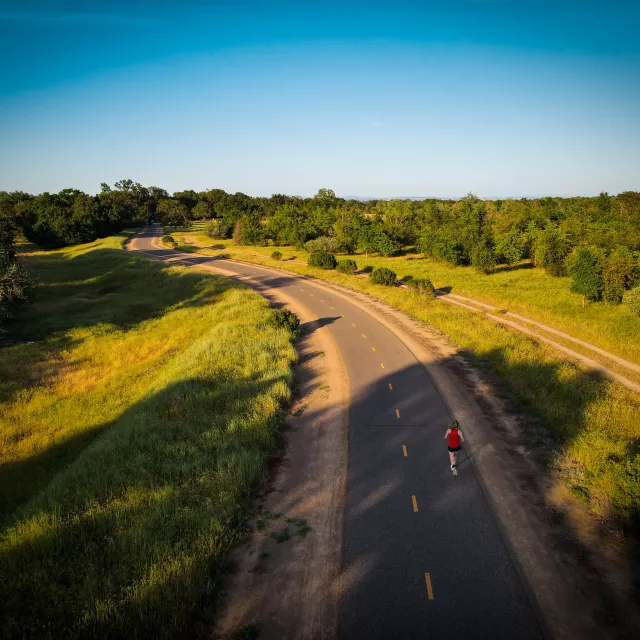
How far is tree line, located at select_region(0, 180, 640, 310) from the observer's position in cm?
4094

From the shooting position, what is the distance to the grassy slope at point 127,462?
885 cm

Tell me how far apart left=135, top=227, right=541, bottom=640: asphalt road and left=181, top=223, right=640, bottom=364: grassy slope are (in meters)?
19.4

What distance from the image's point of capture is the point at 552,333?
104ft

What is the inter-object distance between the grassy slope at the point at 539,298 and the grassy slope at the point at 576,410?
6.08 meters

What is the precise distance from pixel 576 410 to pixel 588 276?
2822 centimetres

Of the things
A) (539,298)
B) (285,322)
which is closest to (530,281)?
(539,298)

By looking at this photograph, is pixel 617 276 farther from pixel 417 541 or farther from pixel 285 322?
pixel 417 541

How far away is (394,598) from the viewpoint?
9336mm

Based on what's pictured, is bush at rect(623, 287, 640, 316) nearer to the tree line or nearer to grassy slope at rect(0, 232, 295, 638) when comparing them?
the tree line

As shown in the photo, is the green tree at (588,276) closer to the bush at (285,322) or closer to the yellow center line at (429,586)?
the bush at (285,322)

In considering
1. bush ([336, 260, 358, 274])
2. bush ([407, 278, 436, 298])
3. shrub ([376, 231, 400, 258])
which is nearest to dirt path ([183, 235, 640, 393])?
bush ([407, 278, 436, 298])

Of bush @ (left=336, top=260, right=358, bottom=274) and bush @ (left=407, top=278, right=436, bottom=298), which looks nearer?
bush @ (left=407, top=278, right=436, bottom=298)

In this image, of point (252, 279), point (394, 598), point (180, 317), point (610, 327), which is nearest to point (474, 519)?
point (394, 598)

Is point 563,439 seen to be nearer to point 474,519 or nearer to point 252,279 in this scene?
point 474,519
